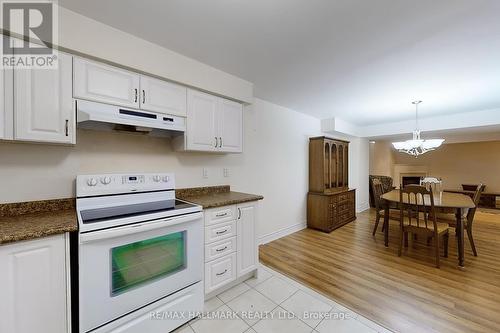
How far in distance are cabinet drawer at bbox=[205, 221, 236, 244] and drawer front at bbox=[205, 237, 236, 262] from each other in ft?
0.14

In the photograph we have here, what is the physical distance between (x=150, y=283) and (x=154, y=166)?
1094 millimetres

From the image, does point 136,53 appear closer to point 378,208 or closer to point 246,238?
point 246,238

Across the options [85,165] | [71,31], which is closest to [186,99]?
[71,31]

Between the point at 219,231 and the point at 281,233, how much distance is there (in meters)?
1.90

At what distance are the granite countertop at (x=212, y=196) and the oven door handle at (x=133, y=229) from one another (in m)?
0.27

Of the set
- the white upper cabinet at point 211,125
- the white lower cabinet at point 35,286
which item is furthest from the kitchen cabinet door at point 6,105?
the white upper cabinet at point 211,125

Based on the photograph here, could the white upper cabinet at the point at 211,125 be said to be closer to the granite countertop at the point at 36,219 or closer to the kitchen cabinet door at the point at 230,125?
the kitchen cabinet door at the point at 230,125

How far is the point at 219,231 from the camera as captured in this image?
2004 millimetres

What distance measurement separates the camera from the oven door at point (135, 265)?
1.28 m

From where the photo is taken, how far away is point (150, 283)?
4.97ft

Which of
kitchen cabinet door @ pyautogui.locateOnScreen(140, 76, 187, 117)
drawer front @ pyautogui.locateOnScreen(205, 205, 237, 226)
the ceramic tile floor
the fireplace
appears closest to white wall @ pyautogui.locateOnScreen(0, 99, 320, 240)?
kitchen cabinet door @ pyautogui.locateOnScreen(140, 76, 187, 117)

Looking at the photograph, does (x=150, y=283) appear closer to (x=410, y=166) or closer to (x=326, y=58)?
(x=326, y=58)

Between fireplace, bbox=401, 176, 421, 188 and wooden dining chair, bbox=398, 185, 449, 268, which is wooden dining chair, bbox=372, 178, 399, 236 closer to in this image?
wooden dining chair, bbox=398, 185, 449, 268

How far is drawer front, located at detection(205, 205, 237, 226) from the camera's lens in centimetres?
192
